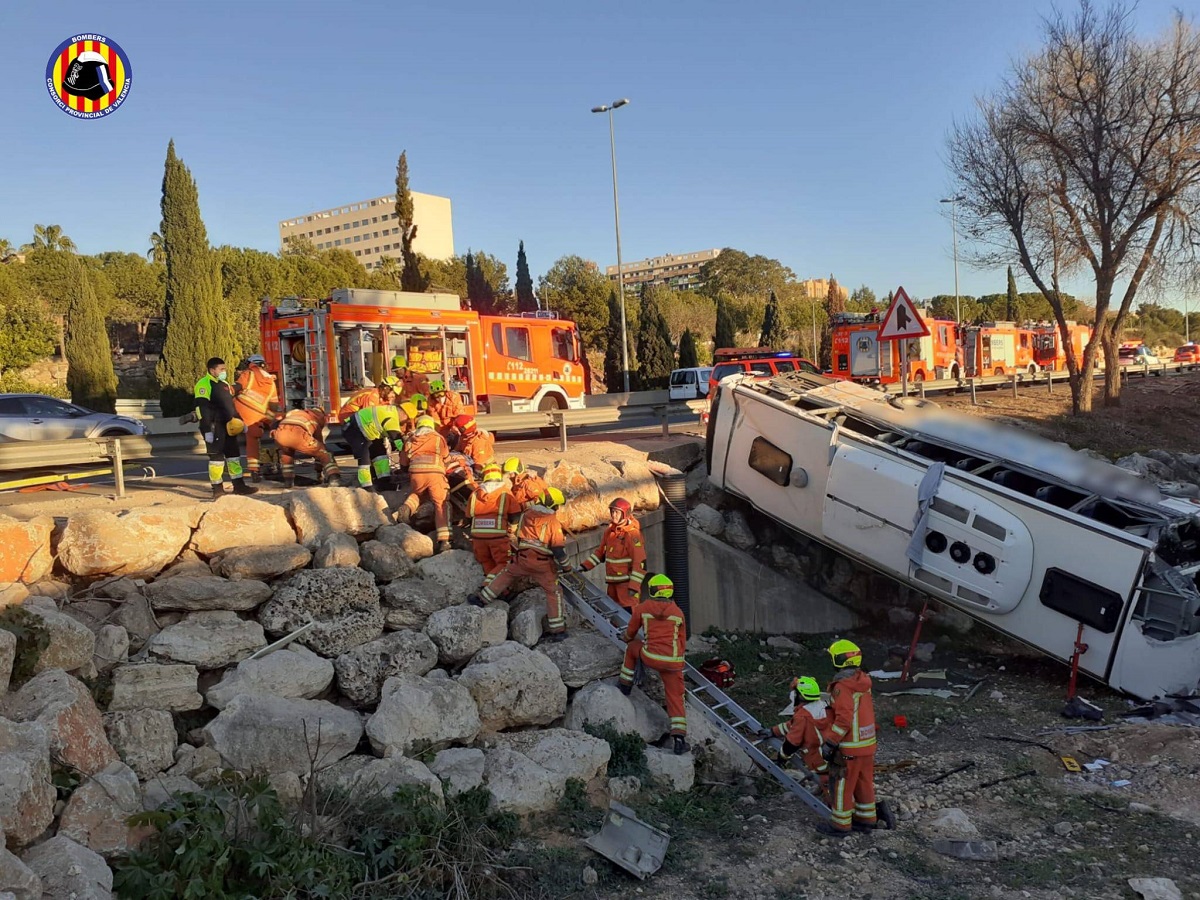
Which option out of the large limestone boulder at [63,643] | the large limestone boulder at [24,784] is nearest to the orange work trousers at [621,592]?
the large limestone boulder at [63,643]

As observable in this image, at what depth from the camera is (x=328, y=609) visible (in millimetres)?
5820

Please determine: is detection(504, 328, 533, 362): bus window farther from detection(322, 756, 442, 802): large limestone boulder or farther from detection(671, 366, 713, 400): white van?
detection(322, 756, 442, 802): large limestone boulder

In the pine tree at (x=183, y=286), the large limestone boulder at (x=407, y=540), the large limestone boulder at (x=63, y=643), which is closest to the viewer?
the large limestone boulder at (x=63, y=643)

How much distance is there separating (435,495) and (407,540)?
598 millimetres

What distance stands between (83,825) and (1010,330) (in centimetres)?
2899

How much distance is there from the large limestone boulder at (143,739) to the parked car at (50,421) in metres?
8.95

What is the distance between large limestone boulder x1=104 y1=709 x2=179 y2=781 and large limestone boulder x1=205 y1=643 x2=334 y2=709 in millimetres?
424

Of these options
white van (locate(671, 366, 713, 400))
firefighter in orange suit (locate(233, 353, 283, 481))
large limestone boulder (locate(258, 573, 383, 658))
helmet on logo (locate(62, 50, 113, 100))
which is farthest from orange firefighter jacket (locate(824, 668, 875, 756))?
white van (locate(671, 366, 713, 400))

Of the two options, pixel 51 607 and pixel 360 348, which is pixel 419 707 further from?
pixel 360 348

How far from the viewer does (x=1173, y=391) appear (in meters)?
22.3

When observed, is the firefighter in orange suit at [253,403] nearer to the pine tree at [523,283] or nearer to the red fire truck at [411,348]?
the red fire truck at [411,348]

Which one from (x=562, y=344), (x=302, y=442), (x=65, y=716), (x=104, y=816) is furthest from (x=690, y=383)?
(x=104, y=816)

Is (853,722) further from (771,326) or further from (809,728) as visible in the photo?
(771,326)

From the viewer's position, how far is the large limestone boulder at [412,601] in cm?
617
